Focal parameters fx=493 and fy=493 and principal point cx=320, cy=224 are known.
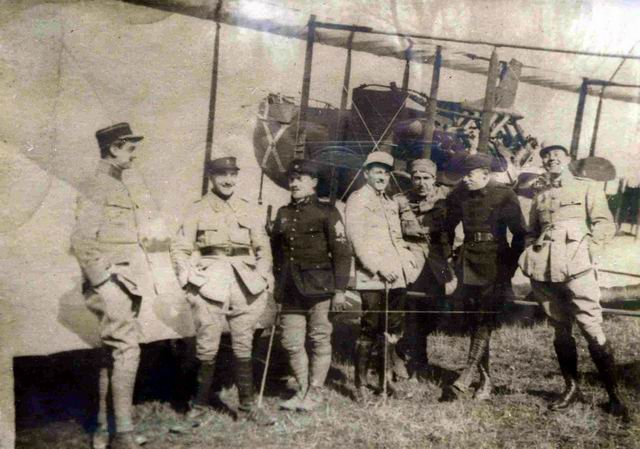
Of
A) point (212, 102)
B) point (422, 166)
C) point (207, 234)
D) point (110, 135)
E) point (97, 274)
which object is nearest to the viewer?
point (97, 274)

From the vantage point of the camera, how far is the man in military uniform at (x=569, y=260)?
11.4 ft

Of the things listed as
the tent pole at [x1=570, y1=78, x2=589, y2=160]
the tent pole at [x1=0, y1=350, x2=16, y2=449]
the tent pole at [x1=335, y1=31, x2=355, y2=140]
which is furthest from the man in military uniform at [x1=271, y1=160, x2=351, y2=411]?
the tent pole at [x1=570, y1=78, x2=589, y2=160]

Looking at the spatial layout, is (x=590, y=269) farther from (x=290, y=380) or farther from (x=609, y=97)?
(x=290, y=380)

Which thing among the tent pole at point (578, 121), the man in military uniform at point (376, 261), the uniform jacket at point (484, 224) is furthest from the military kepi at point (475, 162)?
the tent pole at point (578, 121)

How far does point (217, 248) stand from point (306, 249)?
58cm

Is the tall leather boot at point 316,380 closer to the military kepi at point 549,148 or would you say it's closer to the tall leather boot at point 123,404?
the tall leather boot at point 123,404

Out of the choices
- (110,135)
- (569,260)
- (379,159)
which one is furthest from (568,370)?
(110,135)

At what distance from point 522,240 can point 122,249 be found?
110 inches

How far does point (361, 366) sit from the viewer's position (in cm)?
341

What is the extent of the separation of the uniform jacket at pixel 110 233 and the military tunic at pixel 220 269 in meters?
0.23

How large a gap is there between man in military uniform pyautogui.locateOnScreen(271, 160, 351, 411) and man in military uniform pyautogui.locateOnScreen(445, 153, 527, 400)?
0.97 m

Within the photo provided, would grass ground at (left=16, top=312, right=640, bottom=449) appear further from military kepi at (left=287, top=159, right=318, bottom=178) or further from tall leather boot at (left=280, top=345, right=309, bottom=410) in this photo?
military kepi at (left=287, top=159, right=318, bottom=178)

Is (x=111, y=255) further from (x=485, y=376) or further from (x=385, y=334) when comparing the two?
(x=485, y=376)

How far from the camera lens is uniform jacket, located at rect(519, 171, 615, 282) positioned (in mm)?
3514
